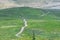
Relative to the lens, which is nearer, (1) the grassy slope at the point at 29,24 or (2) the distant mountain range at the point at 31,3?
(1) the grassy slope at the point at 29,24

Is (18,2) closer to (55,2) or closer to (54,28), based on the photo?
(55,2)

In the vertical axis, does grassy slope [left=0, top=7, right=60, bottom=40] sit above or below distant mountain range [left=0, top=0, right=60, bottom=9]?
Result: below

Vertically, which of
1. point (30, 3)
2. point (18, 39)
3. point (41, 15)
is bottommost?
point (18, 39)

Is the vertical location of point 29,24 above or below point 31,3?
below

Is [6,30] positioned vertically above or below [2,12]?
below

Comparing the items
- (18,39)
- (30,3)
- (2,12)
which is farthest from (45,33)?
(30,3)

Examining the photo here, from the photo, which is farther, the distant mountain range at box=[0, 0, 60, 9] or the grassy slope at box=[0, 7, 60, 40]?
the distant mountain range at box=[0, 0, 60, 9]

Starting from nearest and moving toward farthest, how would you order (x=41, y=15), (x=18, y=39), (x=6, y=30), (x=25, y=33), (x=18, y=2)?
(x=18, y=39) < (x=25, y=33) < (x=6, y=30) < (x=41, y=15) < (x=18, y=2)

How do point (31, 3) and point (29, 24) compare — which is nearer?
point (29, 24)

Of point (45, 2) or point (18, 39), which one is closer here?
point (18, 39)

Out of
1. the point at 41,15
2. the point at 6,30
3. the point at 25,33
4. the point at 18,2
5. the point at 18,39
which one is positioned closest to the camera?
the point at 18,39

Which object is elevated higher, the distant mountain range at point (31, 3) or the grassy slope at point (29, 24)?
the distant mountain range at point (31, 3)
